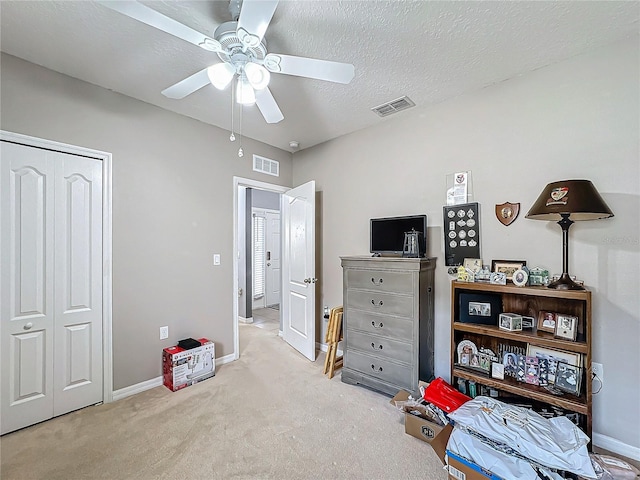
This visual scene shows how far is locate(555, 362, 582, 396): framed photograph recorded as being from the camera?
1.84 m

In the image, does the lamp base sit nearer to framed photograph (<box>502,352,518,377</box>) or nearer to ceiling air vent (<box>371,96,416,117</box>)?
framed photograph (<box>502,352,518,377</box>)

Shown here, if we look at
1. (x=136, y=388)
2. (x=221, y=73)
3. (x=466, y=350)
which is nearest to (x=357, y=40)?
(x=221, y=73)

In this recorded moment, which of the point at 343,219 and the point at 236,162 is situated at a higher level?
the point at 236,162

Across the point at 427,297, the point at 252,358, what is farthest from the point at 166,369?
the point at 427,297

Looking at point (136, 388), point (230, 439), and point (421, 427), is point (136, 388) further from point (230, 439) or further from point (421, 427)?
point (421, 427)

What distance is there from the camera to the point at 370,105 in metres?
2.72

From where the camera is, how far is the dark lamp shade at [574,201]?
1724 mm

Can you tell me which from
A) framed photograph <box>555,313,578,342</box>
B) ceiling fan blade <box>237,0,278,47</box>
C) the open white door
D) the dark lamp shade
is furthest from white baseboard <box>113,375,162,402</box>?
the dark lamp shade

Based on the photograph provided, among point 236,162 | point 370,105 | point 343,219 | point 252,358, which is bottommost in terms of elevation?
point 252,358

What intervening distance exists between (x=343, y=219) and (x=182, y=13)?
2.34 meters

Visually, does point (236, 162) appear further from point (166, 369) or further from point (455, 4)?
point (455, 4)

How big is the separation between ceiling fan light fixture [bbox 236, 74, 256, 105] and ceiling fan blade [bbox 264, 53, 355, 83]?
0.19m

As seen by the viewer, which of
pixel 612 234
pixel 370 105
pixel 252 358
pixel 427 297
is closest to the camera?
pixel 612 234

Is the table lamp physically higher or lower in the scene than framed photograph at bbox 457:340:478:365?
→ higher
